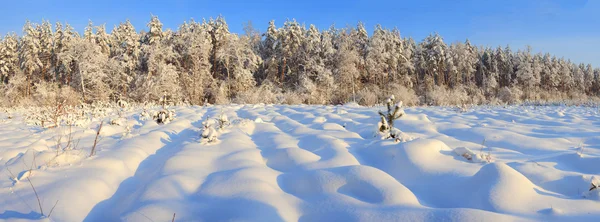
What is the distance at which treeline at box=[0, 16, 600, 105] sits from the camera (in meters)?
24.7

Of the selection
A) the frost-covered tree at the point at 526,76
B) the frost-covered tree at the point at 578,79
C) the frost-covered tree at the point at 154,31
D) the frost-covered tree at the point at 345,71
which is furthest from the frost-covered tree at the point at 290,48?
the frost-covered tree at the point at 578,79

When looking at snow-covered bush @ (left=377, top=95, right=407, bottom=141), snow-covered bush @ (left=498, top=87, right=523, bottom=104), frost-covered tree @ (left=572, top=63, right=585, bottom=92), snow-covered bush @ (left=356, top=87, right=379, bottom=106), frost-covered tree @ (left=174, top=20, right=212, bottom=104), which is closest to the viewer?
snow-covered bush @ (left=377, top=95, right=407, bottom=141)

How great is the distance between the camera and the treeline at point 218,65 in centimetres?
2470

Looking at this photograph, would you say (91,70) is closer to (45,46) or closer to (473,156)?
(45,46)

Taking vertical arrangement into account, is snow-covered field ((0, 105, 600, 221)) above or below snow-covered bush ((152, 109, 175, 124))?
below

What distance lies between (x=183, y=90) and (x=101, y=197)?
2496cm

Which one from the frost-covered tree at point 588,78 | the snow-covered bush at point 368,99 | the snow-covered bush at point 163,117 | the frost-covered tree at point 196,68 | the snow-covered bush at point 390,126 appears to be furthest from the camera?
the frost-covered tree at point 588,78

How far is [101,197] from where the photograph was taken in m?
2.12

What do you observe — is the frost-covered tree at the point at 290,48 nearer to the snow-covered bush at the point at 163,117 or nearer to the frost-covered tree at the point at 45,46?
the frost-covered tree at the point at 45,46

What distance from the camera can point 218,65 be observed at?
31.2 metres

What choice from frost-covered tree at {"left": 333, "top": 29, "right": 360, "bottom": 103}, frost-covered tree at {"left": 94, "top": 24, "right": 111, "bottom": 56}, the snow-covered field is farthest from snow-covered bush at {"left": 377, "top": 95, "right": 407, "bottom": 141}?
frost-covered tree at {"left": 94, "top": 24, "right": 111, "bottom": 56}

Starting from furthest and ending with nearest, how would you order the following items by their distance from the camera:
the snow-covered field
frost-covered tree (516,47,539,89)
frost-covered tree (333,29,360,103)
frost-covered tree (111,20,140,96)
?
frost-covered tree (516,47,539,89), frost-covered tree (333,29,360,103), frost-covered tree (111,20,140,96), the snow-covered field

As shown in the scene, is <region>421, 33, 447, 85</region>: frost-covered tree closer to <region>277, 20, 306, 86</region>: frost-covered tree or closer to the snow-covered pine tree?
the snow-covered pine tree

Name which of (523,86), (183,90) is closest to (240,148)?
(183,90)
